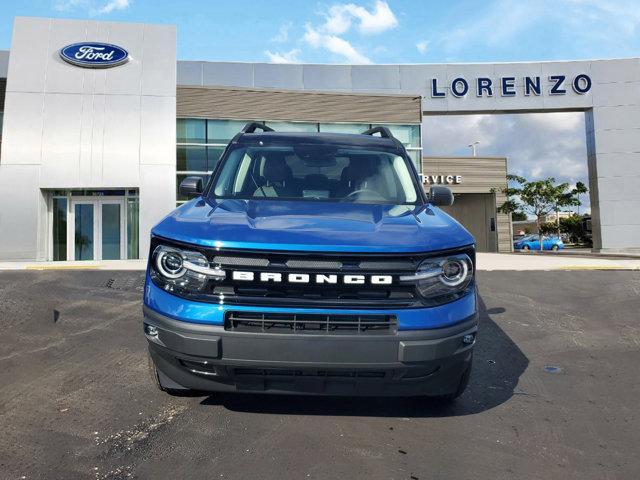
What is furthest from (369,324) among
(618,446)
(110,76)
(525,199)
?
(525,199)

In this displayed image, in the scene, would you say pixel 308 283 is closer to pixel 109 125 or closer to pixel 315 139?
pixel 315 139

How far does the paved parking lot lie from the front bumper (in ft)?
1.26

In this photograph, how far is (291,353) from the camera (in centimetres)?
241

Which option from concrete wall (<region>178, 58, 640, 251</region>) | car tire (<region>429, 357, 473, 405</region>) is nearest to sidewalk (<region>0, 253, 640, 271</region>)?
car tire (<region>429, 357, 473, 405</region>)

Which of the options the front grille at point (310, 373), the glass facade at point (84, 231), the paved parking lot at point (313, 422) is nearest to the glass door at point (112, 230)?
the glass facade at point (84, 231)

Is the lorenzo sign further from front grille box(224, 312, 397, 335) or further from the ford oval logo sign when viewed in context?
front grille box(224, 312, 397, 335)

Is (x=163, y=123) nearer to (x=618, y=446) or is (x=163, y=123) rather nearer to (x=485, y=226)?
(x=618, y=446)

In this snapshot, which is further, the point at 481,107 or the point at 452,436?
the point at 481,107

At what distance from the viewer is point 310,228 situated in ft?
8.71

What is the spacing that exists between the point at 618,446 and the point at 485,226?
99.9 feet

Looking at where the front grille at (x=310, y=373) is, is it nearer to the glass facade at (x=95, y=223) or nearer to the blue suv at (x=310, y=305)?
the blue suv at (x=310, y=305)

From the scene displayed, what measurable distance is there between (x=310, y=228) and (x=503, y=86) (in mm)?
25004

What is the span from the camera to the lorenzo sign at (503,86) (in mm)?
24234

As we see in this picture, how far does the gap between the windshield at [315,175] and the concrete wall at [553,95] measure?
67.3ft
